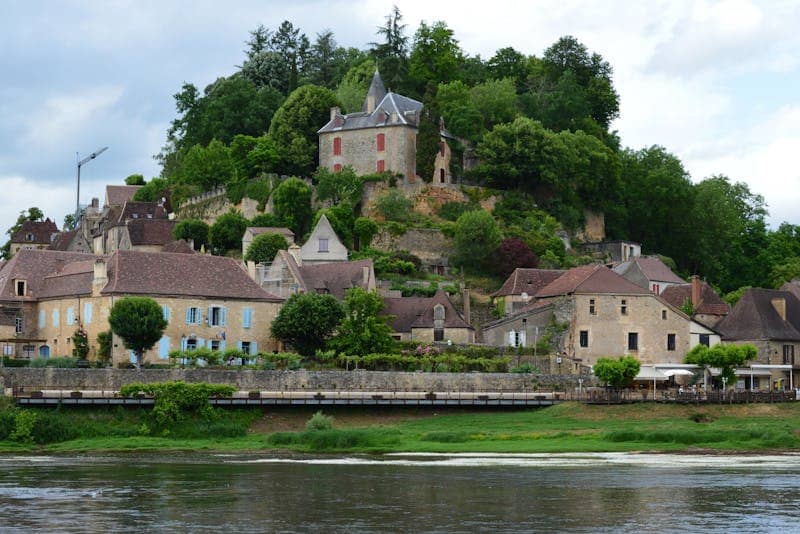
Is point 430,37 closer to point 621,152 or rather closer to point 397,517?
point 621,152

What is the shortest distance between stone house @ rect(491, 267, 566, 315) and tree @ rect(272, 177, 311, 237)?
18.0 m

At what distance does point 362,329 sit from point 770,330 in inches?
952

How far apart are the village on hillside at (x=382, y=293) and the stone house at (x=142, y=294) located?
0.29ft

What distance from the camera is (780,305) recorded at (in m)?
88.9

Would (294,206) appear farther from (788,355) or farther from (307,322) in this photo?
(788,355)

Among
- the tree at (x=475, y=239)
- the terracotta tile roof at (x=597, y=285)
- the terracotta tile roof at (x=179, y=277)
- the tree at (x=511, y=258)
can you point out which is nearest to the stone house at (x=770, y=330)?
the terracotta tile roof at (x=597, y=285)

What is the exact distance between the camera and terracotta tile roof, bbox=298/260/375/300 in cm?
9219

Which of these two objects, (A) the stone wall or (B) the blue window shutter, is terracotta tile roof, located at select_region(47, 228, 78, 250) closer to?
(B) the blue window shutter

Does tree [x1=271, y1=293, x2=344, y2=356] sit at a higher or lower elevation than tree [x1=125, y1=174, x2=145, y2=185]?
lower

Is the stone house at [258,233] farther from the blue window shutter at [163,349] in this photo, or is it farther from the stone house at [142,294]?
the blue window shutter at [163,349]

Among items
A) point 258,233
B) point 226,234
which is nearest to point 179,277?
point 258,233

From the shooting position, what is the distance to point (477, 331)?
93.9m

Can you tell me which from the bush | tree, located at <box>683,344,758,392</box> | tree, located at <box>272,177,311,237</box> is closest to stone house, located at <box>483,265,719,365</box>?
tree, located at <box>683,344,758,392</box>

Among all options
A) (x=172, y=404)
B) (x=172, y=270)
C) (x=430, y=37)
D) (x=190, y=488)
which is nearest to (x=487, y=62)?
(x=430, y=37)
